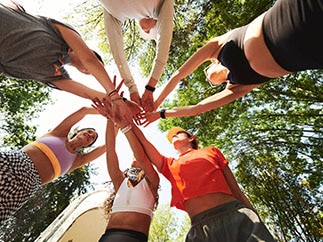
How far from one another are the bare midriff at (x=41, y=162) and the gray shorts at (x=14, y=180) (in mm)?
101

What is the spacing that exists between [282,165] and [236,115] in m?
1.96

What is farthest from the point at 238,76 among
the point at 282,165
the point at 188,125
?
the point at 282,165

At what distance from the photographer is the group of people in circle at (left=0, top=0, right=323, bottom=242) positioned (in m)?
1.33

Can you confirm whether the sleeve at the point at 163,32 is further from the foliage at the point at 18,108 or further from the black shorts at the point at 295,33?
the foliage at the point at 18,108

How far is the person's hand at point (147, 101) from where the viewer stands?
2.70 metres

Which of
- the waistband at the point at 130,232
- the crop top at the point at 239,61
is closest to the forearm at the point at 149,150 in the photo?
the waistband at the point at 130,232

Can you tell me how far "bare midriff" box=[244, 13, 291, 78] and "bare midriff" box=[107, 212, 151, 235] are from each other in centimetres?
171

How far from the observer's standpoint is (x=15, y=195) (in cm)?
209

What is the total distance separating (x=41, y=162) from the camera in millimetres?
2539

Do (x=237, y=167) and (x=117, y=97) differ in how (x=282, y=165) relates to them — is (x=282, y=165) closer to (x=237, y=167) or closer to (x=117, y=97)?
(x=237, y=167)

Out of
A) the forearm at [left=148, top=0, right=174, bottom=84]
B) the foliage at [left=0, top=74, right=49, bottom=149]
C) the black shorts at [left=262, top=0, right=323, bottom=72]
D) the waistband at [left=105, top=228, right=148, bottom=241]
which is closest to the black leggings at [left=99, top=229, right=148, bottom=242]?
the waistband at [left=105, top=228, right=148, bottom=241]

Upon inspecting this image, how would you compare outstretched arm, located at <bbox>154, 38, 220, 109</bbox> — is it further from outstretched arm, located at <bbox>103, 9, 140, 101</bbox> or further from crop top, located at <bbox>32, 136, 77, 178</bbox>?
crop top, located at <bbox>32, 136, 77, 178</bbox>

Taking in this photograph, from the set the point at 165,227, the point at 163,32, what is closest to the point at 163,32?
the point at 163,32

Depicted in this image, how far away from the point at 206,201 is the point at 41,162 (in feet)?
5.44
